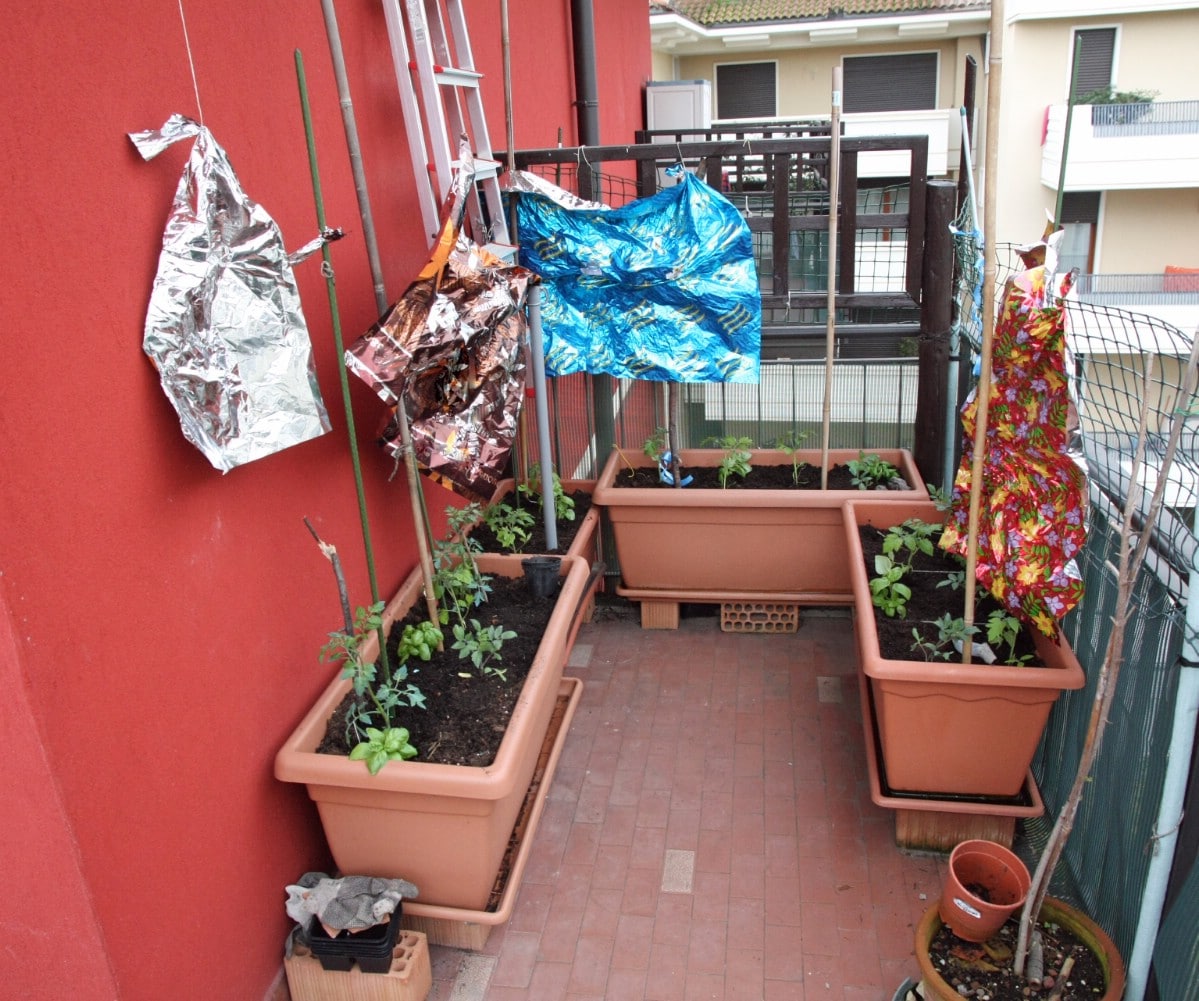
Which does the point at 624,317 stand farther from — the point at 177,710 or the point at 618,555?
the point at 177,710

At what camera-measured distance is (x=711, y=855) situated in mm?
3150

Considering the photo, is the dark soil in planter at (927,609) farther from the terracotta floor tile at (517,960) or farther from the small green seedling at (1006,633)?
the terracotta floor tile at (517,960)

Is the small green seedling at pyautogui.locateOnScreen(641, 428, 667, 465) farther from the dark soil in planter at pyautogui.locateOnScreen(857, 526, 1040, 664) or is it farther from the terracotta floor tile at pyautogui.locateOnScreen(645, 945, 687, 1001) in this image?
the terracotta floor tile at pyautogui.locateOnScreen(645, 945, 687, 1001)

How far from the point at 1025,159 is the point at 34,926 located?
1776 centimetres

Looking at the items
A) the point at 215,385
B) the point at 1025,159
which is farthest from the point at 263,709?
the point at 1025,159

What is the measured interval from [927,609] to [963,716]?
58 centimetres

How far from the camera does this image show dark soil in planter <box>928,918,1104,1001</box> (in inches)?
89.0

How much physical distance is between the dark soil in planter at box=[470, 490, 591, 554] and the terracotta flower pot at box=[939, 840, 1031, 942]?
2.01 metres

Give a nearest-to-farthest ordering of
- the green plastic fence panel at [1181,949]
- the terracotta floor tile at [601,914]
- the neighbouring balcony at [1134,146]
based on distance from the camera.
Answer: the green plastic fence panel at [1181,949] < the terracotta floor tile at [601,914] < the neighbouring balcony at [1134,146]

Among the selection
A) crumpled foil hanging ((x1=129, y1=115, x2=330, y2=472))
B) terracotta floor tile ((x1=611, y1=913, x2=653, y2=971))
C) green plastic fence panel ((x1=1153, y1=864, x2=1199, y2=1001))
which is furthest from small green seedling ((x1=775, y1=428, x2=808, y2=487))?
crumpled foil hanging ((x1=129, y1=115, x2=330, y2=472))

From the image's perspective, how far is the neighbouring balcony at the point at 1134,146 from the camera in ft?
47.9

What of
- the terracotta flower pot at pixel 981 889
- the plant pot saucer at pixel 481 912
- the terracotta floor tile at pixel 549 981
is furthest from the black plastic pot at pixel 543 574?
the terracotta flower pot at pixel 981 889

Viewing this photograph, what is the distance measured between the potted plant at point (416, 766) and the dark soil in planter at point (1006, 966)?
121 centimetres

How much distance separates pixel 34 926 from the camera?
1.93 m
